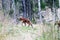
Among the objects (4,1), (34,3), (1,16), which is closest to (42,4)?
(34,3)

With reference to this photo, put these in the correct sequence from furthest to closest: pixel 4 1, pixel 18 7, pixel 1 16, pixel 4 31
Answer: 1. pixel 18 7
2. pixel 4 1
3. pixel 1 16
4. pixel 4 31

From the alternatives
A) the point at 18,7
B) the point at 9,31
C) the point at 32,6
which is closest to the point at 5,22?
the point at 9,31

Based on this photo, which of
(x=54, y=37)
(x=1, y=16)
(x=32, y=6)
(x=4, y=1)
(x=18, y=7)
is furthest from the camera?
(x=32, y=6)

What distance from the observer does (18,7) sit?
21516mm

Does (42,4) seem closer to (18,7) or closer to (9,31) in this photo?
(18,7)

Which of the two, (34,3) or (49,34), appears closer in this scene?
(49,34)

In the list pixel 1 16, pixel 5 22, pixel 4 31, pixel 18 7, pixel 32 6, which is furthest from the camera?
pixel 32 6

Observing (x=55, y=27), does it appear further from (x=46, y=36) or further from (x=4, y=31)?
(x=4, y=31)

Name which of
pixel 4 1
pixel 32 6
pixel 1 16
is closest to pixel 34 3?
pixel 32 6

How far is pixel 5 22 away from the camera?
20.7ft

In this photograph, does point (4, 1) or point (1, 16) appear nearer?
point (1, 16)

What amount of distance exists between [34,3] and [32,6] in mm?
Answer: 437

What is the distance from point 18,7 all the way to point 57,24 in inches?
624

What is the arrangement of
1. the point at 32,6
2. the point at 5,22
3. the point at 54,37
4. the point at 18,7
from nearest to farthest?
1. the point at 54,37
2. the point at 5,22
3. the point at 18,7
4. the point at 32,6
